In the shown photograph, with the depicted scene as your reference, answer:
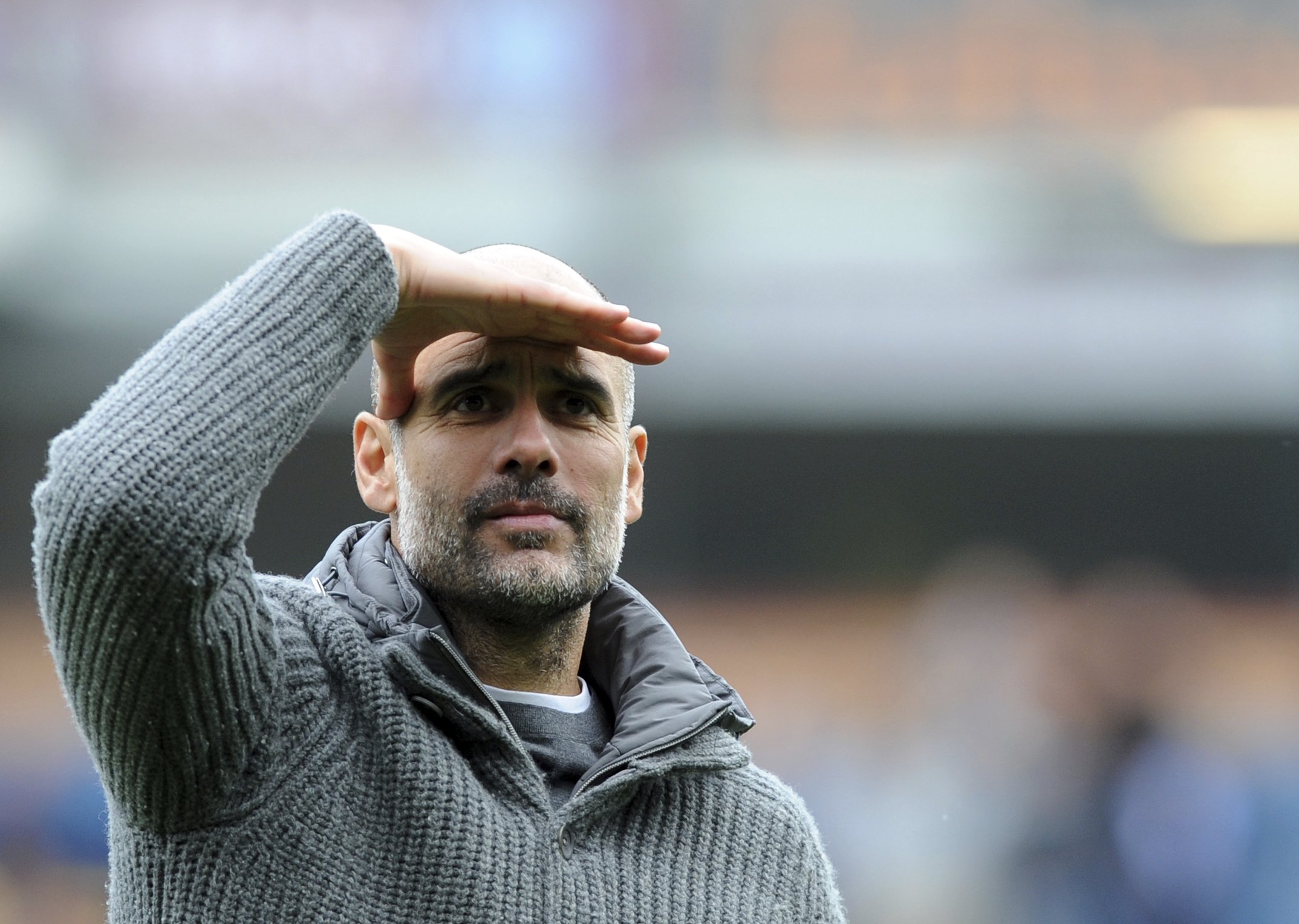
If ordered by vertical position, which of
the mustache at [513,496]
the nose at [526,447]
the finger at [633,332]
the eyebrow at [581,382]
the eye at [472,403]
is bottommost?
the mustache at [513,496]

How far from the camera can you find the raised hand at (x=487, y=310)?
6.80 feet

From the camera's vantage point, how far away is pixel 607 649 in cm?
248

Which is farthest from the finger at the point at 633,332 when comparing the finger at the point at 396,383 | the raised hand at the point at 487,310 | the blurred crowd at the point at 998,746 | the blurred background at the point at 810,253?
the blurred background at the point at 810,253

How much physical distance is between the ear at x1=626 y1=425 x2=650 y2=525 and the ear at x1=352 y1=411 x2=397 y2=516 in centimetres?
37

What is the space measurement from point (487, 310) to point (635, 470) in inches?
23.9

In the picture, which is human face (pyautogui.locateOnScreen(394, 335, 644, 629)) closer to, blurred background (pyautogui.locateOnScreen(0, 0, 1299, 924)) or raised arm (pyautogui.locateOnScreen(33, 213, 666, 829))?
raised arm (pyautogui.locateOnScreen(33, 213, 666, 829))

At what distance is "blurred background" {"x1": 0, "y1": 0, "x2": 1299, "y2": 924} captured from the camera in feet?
33.9

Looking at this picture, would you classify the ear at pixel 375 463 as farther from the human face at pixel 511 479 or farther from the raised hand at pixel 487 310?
the raised hand at pixel 487 310

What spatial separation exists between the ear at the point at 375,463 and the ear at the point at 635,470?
14.7 inches

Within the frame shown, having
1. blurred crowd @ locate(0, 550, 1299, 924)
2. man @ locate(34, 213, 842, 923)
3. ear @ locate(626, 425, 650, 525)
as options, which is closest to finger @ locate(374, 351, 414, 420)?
man @ locate(34, 213, 842, 923)

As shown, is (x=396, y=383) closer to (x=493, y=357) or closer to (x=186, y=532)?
(x=493, y=357)

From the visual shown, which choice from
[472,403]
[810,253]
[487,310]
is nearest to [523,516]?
[472,403]

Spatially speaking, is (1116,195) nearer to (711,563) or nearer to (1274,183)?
(1274,183)

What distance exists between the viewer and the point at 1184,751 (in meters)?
5.58
